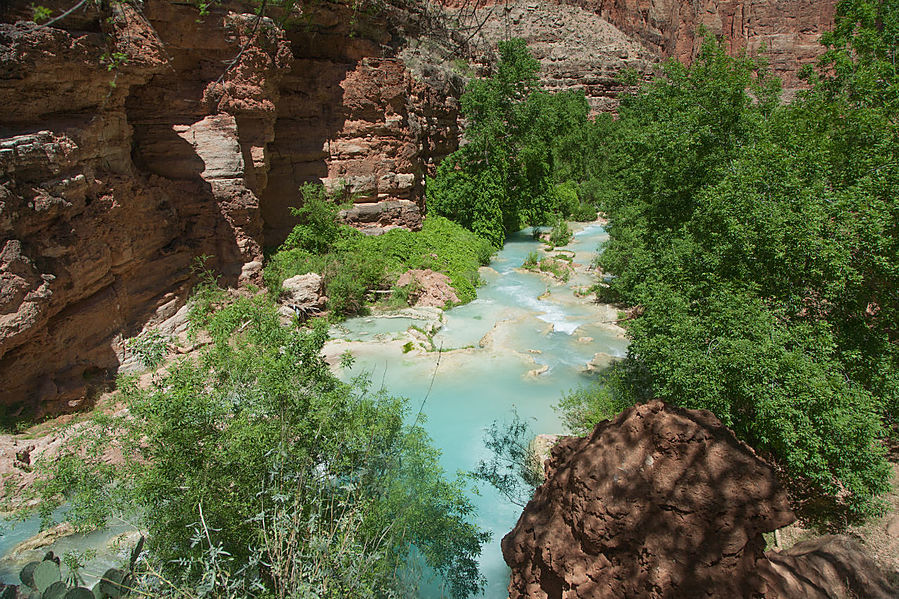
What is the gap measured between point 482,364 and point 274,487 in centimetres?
706

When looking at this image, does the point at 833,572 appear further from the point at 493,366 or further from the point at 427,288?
the point at 427,288

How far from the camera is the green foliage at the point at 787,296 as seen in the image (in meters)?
5.36

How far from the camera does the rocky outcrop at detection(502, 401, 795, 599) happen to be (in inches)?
129

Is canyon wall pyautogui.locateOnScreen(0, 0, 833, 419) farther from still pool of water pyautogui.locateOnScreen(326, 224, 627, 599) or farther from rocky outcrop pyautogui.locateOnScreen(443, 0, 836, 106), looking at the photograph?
rocky outcrop pyautogui.locateOnScreen(443, 0, 836, 106)

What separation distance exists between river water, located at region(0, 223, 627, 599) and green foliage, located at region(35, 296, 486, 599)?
75 cm

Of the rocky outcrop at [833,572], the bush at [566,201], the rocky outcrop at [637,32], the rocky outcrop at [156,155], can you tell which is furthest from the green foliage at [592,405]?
the rocky outcrop at [637,32]

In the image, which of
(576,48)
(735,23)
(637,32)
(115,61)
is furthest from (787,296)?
(735,23)

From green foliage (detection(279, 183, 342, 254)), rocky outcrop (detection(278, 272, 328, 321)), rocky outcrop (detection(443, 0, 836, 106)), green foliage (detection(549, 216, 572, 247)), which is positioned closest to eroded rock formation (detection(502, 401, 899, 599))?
rocky outcrop (detection(278, 272, 328, 321))

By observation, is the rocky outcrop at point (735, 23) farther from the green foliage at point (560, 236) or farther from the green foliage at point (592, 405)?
the green foliage at point (592, 405)

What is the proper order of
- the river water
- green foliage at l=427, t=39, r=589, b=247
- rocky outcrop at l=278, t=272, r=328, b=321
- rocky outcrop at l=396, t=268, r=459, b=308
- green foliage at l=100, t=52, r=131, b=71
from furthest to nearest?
green foliage at l=427, t=39, r=589, b=247
rocky outcrop at l=396, t=268, r=459, b=308
rocky outcrop at l=278, t=272, r=328, b=321
the river water
green foliage at l=100, t=52, r=131, b=71

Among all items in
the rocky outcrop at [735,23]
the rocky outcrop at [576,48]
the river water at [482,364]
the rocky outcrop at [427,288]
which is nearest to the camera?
the river water at [482,364]

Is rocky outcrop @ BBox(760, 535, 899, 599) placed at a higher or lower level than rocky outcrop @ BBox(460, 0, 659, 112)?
lower

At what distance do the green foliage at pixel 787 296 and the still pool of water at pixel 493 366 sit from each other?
1829 millimetres

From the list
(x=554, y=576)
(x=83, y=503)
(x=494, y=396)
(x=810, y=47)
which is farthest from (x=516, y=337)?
(x=810, y=47)
